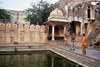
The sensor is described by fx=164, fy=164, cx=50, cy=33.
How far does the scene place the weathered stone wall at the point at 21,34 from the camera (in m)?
26.0

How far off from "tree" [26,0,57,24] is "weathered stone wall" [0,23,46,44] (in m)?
6.08

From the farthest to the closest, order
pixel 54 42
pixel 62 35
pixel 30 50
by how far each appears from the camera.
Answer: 1. pixel 62 35
2. pixel 54 42
3. pixel 30 50

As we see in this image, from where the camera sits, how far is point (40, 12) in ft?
111

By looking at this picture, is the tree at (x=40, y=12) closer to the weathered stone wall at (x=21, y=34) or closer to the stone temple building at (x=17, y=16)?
the weathered stone wall at (x=21, y=34)

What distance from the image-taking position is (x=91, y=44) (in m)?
19.4

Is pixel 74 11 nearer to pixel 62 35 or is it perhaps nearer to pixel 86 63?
pixel 62 35

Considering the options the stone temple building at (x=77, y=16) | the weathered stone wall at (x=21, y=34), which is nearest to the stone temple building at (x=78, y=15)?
the stone temple building at (x=77, y=16)

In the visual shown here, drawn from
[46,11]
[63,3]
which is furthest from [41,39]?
[63,3]

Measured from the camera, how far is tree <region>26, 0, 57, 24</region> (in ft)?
111

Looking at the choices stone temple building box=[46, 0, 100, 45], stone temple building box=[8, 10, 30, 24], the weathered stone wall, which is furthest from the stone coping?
stone temple building box=[8, 10, 30, 24]

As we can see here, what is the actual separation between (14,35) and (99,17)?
44.0 feet

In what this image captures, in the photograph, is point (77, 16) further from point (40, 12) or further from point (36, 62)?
point (36, 62)

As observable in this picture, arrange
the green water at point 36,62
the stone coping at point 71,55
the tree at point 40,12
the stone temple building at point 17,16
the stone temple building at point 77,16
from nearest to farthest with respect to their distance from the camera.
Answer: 1. the stone coping at point 71,55
2. the green water at point 36,62
3. the stone temple building at point 77,16
4. the tree at point 40,12
5. the stone temple building at point 17,16

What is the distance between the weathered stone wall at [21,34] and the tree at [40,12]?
6.08 m
